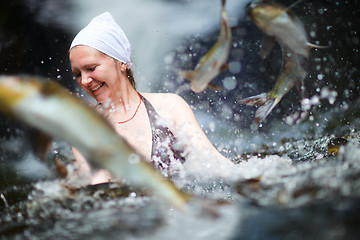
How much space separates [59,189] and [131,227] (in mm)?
608

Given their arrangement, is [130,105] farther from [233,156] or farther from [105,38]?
[233,156]

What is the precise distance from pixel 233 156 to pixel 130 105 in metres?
1.15

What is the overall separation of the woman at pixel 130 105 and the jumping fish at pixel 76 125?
876 millimetres

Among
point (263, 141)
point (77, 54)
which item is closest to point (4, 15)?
point (77, 54)

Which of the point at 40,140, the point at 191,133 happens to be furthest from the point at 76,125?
the point at 191,133

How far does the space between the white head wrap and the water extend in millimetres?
339

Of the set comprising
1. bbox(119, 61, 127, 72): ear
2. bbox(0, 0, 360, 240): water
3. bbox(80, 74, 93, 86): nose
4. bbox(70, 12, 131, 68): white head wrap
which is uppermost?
bbox(70, 12, 131, 68): white head wrap

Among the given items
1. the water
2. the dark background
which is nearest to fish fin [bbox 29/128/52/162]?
the water

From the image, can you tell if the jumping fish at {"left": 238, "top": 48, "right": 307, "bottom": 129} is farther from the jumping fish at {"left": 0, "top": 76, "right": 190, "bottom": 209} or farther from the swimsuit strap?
the jumping fish at {"left": 0, "top": 76, "right": 190, "bottom": 209}

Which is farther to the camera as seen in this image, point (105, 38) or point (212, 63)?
point (105, 38)

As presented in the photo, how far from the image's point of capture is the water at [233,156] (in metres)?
0.74

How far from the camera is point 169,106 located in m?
2.13

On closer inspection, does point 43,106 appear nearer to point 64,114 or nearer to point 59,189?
point 64,114

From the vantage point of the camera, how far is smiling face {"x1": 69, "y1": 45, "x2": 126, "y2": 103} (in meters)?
1.88
